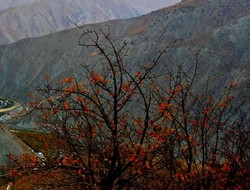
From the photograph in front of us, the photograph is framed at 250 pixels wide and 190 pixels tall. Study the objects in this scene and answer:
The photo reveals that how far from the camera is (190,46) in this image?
125 meters

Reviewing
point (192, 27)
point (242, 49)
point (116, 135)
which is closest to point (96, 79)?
point (116, 135)

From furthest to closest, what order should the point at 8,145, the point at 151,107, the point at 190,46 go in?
the point at 190,46 → the point at 8,145 → the point at 151,107

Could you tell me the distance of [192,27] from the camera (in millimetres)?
150000

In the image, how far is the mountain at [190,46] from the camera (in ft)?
362

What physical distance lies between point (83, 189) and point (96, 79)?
153 inches

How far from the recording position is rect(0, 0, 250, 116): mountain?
110 m

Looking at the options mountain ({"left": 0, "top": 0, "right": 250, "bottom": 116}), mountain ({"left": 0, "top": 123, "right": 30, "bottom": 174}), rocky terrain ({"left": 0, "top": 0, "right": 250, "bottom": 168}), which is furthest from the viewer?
mountain ({"left": 0, "top": 0, "right": 250, "bottom": 116})

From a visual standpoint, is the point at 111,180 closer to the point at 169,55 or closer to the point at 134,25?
the point at 169,55

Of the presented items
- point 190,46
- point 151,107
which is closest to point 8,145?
point 151,107

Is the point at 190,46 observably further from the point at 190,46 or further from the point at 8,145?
the point at 8,145

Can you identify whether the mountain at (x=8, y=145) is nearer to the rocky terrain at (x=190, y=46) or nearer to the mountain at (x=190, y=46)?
the mountain at (x=190, y=46)

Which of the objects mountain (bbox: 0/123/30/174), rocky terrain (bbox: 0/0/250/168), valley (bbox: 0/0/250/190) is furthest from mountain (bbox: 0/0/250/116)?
mountain (bbox: 0/123/30/174)

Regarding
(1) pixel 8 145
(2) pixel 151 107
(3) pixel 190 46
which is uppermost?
(3) pixel 190 46

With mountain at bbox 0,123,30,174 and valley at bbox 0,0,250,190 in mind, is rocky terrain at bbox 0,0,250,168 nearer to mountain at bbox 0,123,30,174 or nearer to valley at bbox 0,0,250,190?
valley at bbox 0,0,250,190
